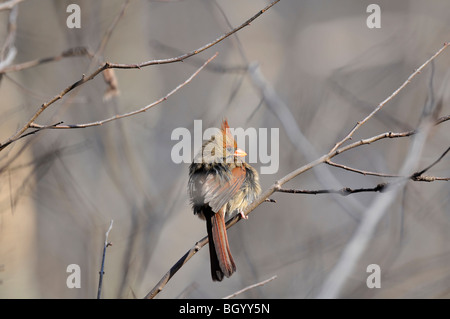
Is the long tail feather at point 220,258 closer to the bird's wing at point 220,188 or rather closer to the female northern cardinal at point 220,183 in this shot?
the female northern cardinal at point 220,183

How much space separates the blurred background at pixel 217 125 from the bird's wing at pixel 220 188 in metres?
1.00

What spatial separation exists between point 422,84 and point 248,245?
245 cm

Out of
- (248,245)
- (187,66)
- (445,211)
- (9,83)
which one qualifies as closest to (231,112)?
(187,66)

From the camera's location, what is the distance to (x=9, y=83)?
438cm

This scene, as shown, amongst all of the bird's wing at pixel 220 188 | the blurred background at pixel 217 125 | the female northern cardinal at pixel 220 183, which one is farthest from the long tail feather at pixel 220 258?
the blurred background at pixel 217 125

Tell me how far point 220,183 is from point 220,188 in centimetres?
6

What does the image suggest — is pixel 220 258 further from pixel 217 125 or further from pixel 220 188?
pixel 217 125

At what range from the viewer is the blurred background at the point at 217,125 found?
474cm

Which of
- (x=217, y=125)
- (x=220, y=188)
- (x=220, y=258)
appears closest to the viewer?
(x=220, y=258)

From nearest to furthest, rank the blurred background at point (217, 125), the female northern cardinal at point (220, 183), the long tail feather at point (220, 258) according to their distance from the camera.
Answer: the long tail feather at point (220, 258)
the female northern cardinal at point (220, 183)
the blurred background at point (217, 125)

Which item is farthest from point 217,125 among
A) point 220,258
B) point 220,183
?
point 220,258

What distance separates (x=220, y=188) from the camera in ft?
11.5

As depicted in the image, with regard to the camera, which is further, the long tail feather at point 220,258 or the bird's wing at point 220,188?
the bird's wing at point 220,188

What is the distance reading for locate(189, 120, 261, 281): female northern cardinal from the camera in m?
3.36
